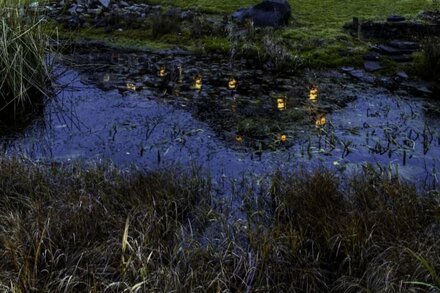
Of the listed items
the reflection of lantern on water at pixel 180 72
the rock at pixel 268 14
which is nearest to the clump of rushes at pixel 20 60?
the reflection of lantern on water at pixel 180 72

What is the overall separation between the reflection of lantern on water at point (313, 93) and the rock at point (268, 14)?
3899 mm

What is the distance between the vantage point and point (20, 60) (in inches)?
332

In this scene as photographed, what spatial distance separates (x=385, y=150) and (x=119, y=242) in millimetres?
4340

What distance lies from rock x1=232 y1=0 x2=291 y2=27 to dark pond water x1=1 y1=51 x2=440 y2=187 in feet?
10.6

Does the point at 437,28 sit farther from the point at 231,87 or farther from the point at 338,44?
the point at 231,87

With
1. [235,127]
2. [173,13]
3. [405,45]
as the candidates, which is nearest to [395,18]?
[405,45]

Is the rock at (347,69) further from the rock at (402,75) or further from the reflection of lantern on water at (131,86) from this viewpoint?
the reflection of lantern on water at (131,86)

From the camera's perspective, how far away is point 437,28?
1209 cm

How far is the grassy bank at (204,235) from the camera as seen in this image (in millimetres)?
4160

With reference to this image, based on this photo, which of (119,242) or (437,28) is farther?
(437,28)

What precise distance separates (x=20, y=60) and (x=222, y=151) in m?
3.84

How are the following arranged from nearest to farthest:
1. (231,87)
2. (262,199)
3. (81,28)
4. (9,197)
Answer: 1. (9,197)
2. (262,199)
3. (231,87)
4. (81,28)

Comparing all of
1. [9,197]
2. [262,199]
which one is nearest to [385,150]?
[262,199]

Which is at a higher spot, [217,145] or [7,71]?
[7,71]
